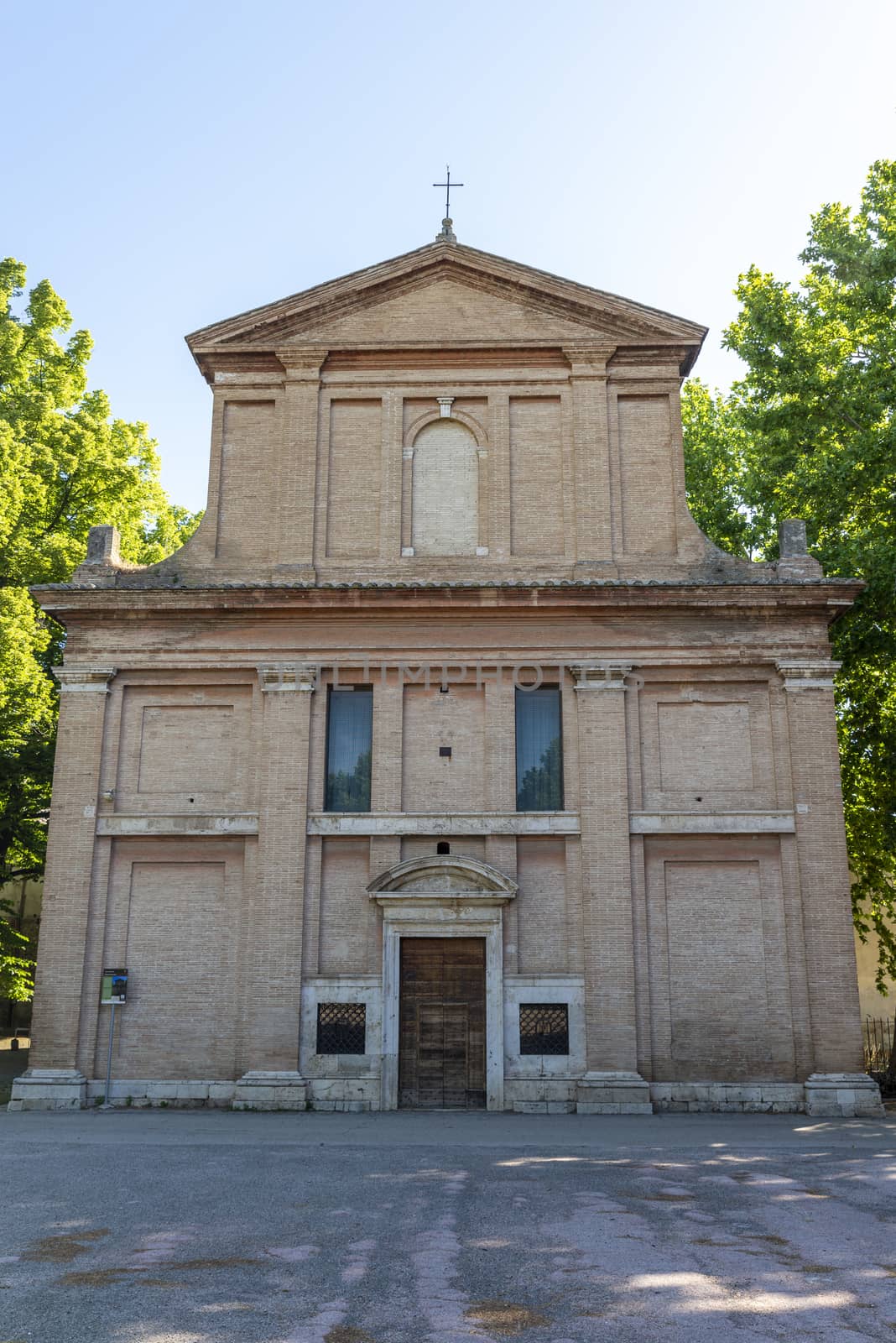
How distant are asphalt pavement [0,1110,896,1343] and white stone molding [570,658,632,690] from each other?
713 centimetres

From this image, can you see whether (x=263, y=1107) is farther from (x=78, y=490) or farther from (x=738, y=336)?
(x=738, y=336)

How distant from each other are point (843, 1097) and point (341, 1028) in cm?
785

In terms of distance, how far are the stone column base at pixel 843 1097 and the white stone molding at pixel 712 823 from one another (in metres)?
3.88

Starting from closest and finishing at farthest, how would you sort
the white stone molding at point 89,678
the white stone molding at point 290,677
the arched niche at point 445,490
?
the white stone molding at point 290,677 → the white stone molding at point 89,678 → the arched niche at point 445,490

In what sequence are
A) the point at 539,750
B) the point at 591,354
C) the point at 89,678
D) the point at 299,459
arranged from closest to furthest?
the point at 539,750 < the point at 89,678 < the point at 299,459 < the point at 591,354

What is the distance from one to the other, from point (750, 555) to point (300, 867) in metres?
14.9

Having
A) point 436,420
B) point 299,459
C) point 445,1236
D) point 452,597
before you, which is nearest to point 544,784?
point 452,597

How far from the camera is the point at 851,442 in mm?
20812

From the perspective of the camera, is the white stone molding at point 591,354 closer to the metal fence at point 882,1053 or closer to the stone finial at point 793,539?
the stone finial at point 793,539

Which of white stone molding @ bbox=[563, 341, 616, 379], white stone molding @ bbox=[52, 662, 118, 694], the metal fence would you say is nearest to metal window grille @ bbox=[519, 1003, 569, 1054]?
the metal fence

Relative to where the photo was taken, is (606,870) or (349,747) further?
(349,747)

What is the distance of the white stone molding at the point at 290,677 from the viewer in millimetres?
19453

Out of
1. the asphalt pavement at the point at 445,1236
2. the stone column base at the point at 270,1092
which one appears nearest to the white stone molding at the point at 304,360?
the stone column base at the point at 270,1092

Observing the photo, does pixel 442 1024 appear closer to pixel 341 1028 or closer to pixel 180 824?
pixel 341 1028
